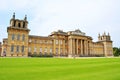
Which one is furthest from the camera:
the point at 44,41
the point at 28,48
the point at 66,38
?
the point at 66,38

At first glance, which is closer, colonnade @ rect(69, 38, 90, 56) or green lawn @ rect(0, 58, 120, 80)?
green lawn @ rect(0, 58, 120, 80)

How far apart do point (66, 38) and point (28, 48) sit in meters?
19.4

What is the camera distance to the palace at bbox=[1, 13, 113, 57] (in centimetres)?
5292

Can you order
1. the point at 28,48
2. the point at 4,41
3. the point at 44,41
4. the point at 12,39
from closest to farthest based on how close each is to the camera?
the point at 12,39, the point at 28,48, the point at 44,41, the point at 4,41

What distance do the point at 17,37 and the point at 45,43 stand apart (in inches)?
534

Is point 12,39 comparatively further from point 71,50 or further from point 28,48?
point 71,50

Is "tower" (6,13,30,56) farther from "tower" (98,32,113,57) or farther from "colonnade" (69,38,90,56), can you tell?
"tower" (98,32,113,57)

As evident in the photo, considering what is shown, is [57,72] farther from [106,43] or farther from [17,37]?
[106,43]

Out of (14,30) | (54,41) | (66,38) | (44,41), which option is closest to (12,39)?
(14,30)

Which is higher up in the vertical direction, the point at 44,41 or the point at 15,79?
the point at 44,41

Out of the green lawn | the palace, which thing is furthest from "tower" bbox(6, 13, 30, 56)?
the green lawn

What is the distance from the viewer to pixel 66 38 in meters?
68.6

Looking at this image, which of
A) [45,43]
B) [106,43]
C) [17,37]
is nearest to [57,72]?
[17,37]

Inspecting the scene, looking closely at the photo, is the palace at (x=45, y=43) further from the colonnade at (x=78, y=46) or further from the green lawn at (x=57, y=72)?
the green lawn at (x=57, y=72)
